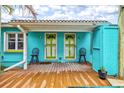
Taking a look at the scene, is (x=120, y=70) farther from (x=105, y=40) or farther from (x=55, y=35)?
(x=55, y=35)

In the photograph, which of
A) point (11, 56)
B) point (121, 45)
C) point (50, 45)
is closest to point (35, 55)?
point (50, 45)

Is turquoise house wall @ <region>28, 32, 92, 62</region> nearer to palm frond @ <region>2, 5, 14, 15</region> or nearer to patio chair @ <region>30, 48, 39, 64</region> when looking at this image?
patio chair @ <region>30, 48, 39, 64</region>

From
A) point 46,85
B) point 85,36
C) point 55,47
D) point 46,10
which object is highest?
point 46,10

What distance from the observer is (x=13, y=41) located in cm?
1005

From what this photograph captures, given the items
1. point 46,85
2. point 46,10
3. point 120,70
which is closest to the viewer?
point 46,85

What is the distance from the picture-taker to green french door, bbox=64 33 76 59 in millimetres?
10195

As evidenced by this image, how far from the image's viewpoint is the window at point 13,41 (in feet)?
33.0

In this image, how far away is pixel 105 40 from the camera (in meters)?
5.81

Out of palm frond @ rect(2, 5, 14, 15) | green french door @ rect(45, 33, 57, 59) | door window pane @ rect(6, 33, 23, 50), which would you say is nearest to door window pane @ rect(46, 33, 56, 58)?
green french door @ rect(45, 33, 57, 59)

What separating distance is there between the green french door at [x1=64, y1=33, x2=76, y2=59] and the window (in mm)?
2503

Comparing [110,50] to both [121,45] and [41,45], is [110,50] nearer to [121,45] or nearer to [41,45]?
[121,45]

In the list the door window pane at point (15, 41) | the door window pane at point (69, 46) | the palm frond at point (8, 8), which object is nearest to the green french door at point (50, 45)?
the door window pane at point (69, 46)
